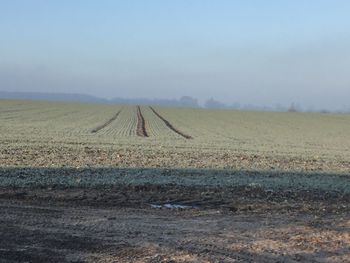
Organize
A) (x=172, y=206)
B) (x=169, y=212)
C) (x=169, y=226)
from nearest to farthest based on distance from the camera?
1. (x=169, y=226)
2. (x=169, y=212)
3. (x=172, y=206)

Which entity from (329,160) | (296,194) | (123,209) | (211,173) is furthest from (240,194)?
(329,160)

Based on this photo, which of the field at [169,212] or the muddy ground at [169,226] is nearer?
the muddy ground at [169,226]

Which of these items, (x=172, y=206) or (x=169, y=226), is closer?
(x=169, y=226)

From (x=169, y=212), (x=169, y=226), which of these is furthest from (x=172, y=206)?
(x=169, y=226)

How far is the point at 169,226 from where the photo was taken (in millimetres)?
8016

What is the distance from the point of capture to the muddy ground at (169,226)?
259 inches

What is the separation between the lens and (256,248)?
682 centimetres

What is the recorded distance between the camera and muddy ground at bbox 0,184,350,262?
657 cm

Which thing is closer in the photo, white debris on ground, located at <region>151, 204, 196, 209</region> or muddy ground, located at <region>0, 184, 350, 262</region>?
muddy ground, located at <region>0, 184, 350, 262</region>

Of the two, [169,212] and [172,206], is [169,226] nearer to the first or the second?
[169,212]

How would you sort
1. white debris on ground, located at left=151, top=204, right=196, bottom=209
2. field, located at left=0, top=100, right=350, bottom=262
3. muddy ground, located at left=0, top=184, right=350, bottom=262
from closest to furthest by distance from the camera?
muddy ground, located at left=0, top=184, right=350, bottom=262
field, located at left=0, top=100, right=350, bottom=262
white debris on ground, located at left=151, top=204, right=196, bottom=209

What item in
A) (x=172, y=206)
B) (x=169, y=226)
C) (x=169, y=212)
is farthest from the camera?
(x=172, y=206)

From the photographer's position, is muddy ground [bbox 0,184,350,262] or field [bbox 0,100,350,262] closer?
muddy ground [bbox 0,184,350,262]

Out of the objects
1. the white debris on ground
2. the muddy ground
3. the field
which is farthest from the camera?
the white debris on ground
